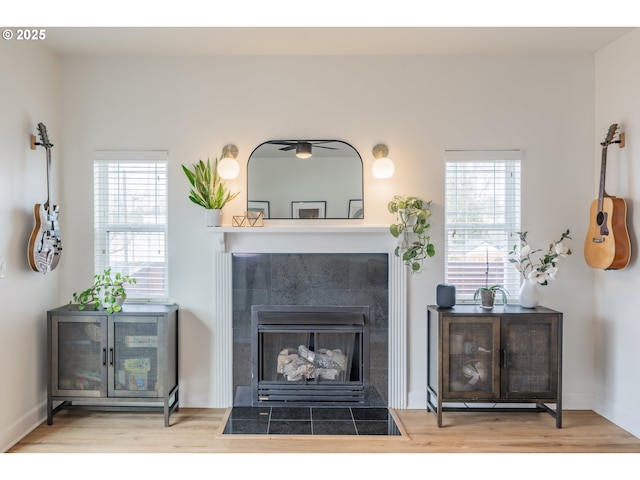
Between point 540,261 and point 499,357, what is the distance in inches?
33.8

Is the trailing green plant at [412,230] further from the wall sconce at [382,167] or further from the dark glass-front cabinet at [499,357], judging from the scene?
the dark glass-front cabinet at [499,357]

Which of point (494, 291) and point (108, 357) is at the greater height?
point (494, 291)

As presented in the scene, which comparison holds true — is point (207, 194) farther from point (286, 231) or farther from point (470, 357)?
point (470, 357)

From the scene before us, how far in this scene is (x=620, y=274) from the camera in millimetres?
3367

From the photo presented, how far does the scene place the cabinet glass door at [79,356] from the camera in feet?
11.0

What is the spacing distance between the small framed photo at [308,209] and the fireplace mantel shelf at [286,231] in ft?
0.26

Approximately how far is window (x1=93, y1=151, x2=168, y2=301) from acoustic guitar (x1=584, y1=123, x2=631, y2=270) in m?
3.13

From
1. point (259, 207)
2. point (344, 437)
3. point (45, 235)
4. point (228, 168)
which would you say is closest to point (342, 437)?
point (344, 437)

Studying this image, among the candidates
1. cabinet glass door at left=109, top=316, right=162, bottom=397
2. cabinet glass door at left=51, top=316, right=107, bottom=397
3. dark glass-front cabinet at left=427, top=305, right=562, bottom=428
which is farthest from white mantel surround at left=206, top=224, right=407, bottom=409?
cabinet glass door at left=51, top=316, right=107, bottom=397

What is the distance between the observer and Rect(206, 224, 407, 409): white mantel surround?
12.0ft

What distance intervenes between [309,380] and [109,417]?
1.47 meters

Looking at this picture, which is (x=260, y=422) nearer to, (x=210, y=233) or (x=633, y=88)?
(x=210, y=233)

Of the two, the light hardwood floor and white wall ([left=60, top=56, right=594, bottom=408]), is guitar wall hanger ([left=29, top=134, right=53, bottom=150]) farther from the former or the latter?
the light hardwood floor

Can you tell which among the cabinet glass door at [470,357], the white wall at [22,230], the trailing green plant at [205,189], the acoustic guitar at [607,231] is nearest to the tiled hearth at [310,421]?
the cabinet glass door at [470,357]
